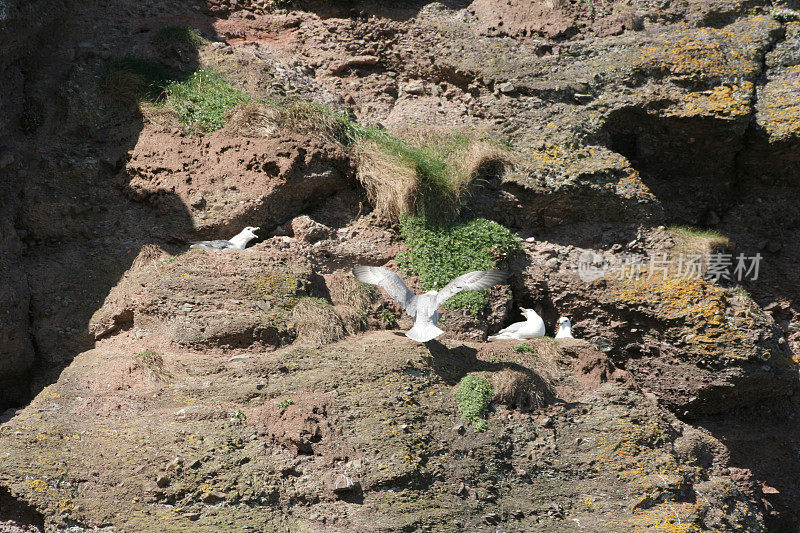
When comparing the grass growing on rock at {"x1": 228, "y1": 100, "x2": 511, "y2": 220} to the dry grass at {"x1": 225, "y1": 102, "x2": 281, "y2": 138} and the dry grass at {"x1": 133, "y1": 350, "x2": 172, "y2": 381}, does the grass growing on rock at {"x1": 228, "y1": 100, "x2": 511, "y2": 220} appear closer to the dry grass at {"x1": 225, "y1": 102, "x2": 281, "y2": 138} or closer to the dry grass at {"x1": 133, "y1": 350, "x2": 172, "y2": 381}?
the dry grass at {"x1": 225, "y1": 102, "x2": 281, "y2": 138}

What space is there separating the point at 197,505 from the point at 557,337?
396 centimetres

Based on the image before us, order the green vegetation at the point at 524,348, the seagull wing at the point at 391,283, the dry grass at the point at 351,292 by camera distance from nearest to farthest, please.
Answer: the seagull wing at the point at 391,283, the green vegetation at the point at 524,348, the dry grass at the point at 351,292

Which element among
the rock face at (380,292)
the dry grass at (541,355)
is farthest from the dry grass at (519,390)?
the dry grass at (541,355)

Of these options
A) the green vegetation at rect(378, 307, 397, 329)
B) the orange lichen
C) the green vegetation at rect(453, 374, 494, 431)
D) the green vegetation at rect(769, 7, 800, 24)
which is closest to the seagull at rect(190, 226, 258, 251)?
the green vegetation at rect(378, 307, 397, 329)

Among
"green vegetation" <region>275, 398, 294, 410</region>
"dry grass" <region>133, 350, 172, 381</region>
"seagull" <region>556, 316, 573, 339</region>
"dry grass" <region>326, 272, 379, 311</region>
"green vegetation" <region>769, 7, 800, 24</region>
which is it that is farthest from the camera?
"green vegetation" <region>769, 7, 800, 24</region>

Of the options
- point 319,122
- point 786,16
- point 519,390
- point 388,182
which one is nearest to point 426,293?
point 519,390

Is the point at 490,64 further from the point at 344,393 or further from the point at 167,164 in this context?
the point at 344,393

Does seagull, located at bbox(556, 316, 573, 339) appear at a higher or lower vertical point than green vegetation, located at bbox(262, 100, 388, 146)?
lower

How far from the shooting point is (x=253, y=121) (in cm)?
782

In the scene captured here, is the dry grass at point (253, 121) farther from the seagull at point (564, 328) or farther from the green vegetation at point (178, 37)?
the seagull at point (564, 328)

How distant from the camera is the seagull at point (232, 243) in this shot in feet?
22.9

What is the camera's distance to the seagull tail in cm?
614

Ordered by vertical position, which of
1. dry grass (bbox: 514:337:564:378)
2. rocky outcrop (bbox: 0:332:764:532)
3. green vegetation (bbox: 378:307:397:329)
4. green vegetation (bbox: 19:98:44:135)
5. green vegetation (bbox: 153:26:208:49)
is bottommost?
rocky outcrop (bbox: 0:332:764:532)

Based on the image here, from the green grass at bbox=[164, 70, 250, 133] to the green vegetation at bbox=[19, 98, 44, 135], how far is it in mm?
1306
